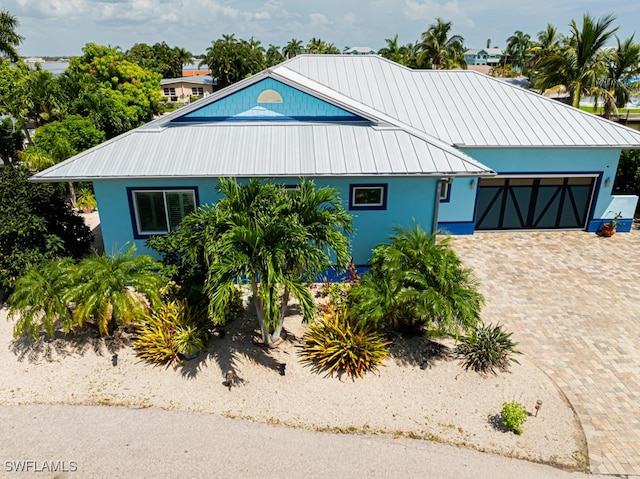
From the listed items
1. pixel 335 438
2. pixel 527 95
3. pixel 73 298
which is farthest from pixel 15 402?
pixel 527 95

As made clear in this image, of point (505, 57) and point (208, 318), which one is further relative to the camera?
point (505, 57)

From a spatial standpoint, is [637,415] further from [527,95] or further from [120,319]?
[527,95]

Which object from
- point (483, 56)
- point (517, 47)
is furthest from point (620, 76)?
point (483, 56)

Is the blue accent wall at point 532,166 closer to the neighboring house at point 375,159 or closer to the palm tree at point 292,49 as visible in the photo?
the neighboring house at point 375,159

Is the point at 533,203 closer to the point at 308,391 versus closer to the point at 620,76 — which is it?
the point at 620,76

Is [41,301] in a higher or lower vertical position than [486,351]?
higher

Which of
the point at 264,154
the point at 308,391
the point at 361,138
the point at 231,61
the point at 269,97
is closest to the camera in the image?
the point at 308,391
